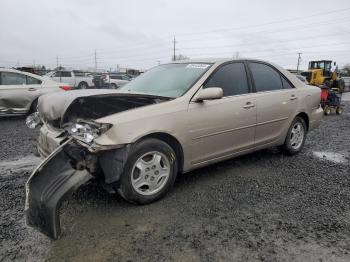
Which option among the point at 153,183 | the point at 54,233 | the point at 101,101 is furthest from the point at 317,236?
the point at 101,101

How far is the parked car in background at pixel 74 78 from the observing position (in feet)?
76.8

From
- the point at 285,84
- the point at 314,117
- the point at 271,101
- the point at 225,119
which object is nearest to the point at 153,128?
the point at 225,119

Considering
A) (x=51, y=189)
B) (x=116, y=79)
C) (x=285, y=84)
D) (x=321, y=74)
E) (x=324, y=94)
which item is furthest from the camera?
(x=116, y=79)

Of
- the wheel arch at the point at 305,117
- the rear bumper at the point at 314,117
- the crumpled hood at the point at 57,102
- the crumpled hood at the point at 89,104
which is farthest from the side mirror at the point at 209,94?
the rear bumper at the point at 314,117

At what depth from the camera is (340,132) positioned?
7629 millimetres

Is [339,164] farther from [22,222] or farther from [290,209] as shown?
[22,222]

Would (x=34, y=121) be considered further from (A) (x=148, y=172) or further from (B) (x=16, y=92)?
(B) (x=16, y=92)

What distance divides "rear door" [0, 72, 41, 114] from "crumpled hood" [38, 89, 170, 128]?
590 centimetres

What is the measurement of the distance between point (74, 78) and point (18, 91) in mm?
16140

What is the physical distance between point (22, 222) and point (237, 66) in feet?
10.6

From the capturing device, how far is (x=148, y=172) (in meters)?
3.25

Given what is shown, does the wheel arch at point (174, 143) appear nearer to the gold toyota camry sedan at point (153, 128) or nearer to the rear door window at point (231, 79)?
the gold toyota camry sedan at point (153, 128)

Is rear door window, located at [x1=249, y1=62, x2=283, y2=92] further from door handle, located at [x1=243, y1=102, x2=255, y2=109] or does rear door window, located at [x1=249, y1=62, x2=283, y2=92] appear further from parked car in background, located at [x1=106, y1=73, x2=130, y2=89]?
parked car in background, located at [x1=106, y1=73, x2=130, y2=89]

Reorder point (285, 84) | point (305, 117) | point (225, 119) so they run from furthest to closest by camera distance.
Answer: point (305, 117) → point (285, 84) → point (225, 119)
